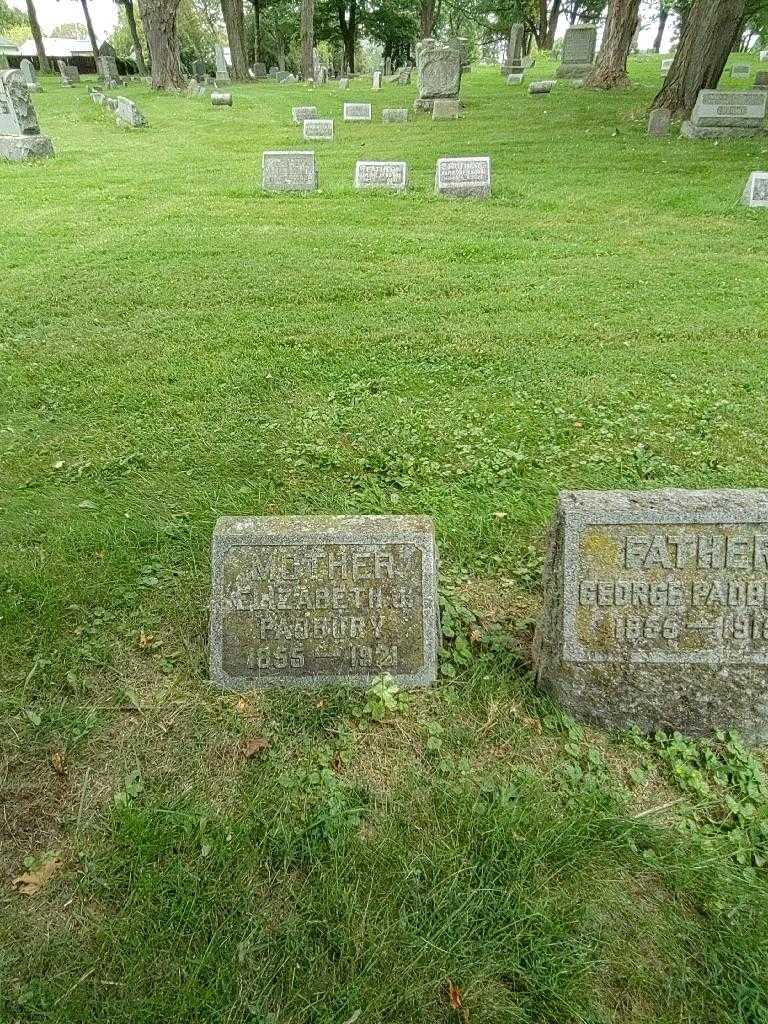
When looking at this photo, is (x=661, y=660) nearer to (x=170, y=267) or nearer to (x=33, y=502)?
(x=33, y=502)

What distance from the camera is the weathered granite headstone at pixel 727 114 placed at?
15719mm

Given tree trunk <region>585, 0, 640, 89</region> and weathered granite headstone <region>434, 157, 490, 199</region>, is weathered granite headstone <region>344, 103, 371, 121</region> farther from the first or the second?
weathered granite headstone <region>434, 157, 490, 199</region>

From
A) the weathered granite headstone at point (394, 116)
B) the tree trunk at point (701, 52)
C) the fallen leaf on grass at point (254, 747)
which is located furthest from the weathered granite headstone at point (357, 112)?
the fallen leaf on grass at point (254, 747)

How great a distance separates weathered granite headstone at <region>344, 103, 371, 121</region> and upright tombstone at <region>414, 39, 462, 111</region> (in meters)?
1.72

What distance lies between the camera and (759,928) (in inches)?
84.3

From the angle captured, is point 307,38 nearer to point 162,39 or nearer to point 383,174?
point 162,39

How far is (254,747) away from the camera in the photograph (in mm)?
2719

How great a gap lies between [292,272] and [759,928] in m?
7.58

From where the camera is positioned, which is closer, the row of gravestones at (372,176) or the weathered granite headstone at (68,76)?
the row of gravestones at (372,176)

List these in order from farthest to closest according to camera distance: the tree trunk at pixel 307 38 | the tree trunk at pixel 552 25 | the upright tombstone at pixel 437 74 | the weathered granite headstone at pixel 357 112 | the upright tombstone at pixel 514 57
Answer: the tree trunk at pixel 552 25
the tree trunk at pixel 307 38
the upright tombstone at pixel 514 57
the weathered granite headstone at pixel 357 112
the upright tombstone at pixel 437 74

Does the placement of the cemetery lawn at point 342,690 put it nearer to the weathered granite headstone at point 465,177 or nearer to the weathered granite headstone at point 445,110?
the weathered granite headstone at point 465,177

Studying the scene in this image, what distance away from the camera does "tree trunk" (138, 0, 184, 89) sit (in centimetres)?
2498

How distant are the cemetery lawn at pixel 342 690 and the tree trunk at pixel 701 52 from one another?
412 inches

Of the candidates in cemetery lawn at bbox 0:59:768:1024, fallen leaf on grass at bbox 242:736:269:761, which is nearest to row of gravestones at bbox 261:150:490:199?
cemetery lawn at bbox 0:59:768:1024
